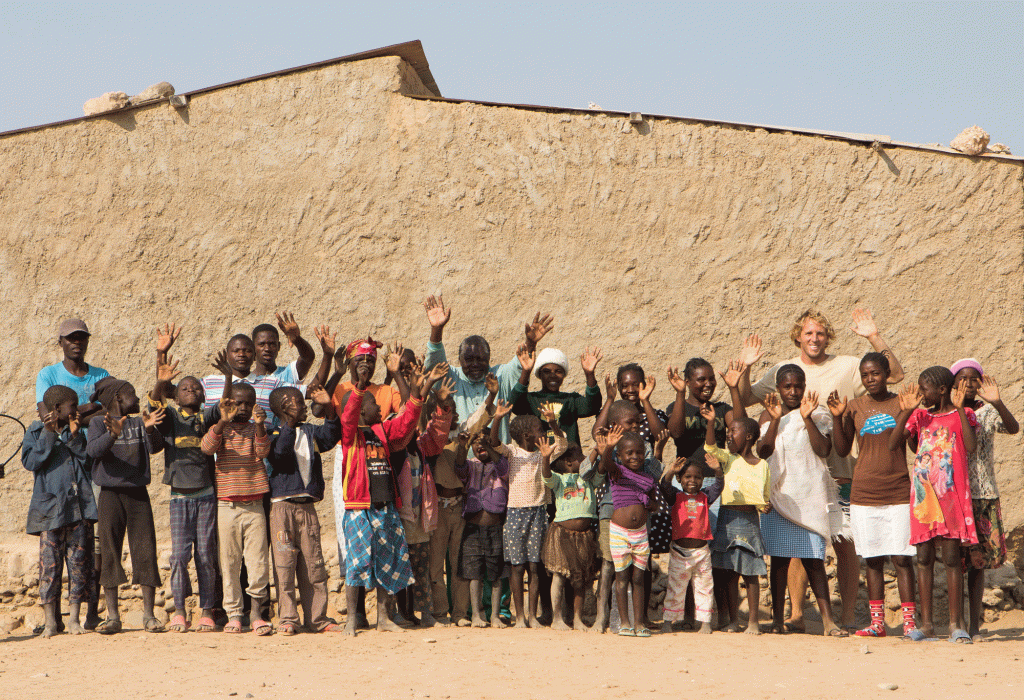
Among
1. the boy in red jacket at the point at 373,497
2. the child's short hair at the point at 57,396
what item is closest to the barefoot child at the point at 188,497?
the child's short hair at the point at 57,396

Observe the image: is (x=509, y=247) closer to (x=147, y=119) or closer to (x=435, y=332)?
(x=435, y=332)

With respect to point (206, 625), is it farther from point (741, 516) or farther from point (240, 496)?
point (741, 516)

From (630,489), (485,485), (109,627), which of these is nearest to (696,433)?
(630,489)

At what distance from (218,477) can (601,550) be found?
6.76 feet

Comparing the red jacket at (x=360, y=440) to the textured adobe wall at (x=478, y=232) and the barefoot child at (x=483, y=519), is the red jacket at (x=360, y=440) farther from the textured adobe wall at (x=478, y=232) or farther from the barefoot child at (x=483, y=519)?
the textured adobe wall at (x=478, y=232)

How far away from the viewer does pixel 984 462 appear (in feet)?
16.0

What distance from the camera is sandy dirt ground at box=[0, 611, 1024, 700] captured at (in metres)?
3.72

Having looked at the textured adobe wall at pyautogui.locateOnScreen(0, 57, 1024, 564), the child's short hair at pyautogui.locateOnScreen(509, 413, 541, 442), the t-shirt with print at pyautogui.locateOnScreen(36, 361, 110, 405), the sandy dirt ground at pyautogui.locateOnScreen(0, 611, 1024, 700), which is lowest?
the sandy dirt ground at pyautogui.locateOnScreen(0, 611, 1024, 700)

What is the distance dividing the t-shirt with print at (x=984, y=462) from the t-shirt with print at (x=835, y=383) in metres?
0.63

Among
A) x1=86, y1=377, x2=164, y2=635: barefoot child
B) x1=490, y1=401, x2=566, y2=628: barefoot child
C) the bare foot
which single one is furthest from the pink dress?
x1=86, y1=377, x2=164, y2=635: barefoot child

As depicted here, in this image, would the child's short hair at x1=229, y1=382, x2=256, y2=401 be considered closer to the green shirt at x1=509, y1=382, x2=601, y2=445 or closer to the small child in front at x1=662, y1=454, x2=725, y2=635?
the green shirt at x1=509, y1=382, x2=601, y2=445

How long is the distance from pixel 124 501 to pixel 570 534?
2384 mm

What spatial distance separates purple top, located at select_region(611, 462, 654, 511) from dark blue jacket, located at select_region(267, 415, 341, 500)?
1.49 metres

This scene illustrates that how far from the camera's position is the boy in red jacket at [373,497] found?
15.8ft
